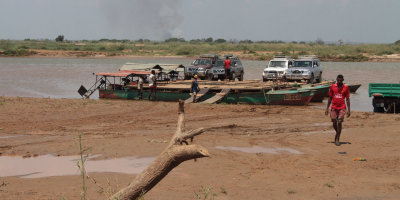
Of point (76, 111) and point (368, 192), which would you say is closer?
point (368, 192)

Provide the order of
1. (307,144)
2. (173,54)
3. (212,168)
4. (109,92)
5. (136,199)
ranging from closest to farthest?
(136,199)
(212,168)
(307,144)
(109,92)
(173,54)

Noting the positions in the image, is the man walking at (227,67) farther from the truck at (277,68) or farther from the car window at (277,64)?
the car window at (277,64)

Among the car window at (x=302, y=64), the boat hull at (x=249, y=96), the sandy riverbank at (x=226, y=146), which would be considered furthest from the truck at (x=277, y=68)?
the sandy riverbank at (x=226, y=146)

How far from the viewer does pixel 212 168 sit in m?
10.2

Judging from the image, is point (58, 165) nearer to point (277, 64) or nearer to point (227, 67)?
point (227, 67)

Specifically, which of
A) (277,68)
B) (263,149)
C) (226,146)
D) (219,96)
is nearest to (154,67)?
(219,96)

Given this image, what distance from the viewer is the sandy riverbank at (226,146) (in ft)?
29.0

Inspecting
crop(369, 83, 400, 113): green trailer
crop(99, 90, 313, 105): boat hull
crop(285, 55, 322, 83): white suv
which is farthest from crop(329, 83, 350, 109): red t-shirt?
crop(285, 55, 322, 83): white suv

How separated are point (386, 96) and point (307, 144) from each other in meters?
7.88

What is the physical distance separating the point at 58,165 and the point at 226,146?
3916 mm

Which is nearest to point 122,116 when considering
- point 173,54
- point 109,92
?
point 109,92

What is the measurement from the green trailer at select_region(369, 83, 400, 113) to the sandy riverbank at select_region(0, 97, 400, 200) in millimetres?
918

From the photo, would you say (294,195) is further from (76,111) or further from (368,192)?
(76,111)

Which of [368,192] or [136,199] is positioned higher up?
[136,199]
